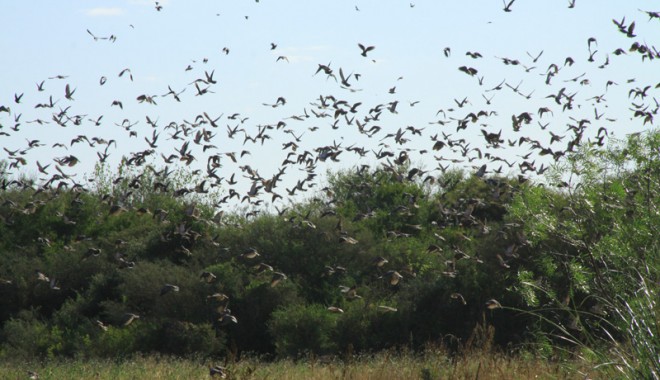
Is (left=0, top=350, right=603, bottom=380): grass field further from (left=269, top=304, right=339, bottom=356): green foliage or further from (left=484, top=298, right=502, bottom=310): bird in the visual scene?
(left=269, top=304, right=339, bottom=356): green foliage

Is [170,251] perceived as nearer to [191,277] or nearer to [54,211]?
[191,277]

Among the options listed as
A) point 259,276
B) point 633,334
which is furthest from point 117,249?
point 633,334

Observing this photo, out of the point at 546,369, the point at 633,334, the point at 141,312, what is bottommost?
the point at 141,312

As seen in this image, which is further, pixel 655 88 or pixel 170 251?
pixel 170 251

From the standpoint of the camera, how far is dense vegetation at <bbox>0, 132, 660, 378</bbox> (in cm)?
1864

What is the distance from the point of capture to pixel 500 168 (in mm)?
23000

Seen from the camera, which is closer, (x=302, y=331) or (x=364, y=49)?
(x=364, y=49)

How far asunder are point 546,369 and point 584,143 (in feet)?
22.8

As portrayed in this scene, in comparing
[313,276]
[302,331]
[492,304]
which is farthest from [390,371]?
[313,276]

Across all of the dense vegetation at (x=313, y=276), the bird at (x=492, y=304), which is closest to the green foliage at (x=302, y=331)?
the dense vegetation at (x=313, y=276)

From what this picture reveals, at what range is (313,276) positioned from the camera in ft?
107

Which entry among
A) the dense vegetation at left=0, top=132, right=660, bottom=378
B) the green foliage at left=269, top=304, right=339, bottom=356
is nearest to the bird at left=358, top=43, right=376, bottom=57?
the dense vegetation at left=0, top=132, right=660, bottom=378

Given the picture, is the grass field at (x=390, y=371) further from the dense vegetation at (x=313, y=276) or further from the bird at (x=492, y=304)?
the dense vegetation at (x=313, y=276)

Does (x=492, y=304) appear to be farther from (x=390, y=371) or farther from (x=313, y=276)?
(x=313, y=276)
